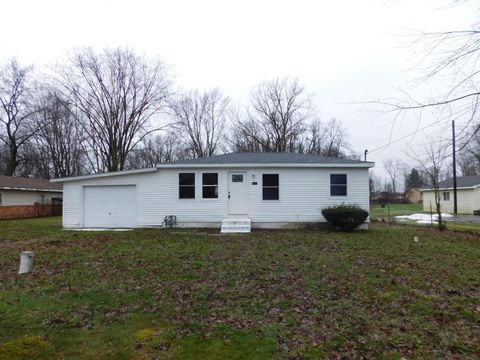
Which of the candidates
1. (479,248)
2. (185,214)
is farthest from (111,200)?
(479,248)

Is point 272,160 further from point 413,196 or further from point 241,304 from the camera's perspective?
point 413,196

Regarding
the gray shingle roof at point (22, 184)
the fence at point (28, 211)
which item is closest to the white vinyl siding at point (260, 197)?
the fence at point (28, 211)

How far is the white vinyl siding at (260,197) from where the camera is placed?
15320 mm

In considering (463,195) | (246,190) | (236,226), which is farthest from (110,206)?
(463,195)

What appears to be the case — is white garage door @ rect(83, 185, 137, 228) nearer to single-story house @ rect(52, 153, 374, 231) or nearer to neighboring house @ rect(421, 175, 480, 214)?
single-story house @ rect(52, 153, 374, 231)

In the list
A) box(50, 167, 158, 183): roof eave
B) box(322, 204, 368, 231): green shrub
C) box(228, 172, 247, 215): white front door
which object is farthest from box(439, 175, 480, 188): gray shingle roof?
box(50, 167, 158, 183): roof eave

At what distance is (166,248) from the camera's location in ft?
31.8

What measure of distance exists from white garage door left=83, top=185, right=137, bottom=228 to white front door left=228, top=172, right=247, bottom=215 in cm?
453

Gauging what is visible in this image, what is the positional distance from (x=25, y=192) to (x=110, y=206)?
14175mm

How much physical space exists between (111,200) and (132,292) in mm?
11531

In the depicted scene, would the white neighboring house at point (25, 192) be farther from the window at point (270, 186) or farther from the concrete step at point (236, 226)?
the window at point (270, 186)

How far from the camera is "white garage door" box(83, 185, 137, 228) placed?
52.5 feet

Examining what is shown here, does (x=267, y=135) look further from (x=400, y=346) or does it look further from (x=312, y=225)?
(x=400, y=346)

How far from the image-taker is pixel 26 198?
85.8 ft
